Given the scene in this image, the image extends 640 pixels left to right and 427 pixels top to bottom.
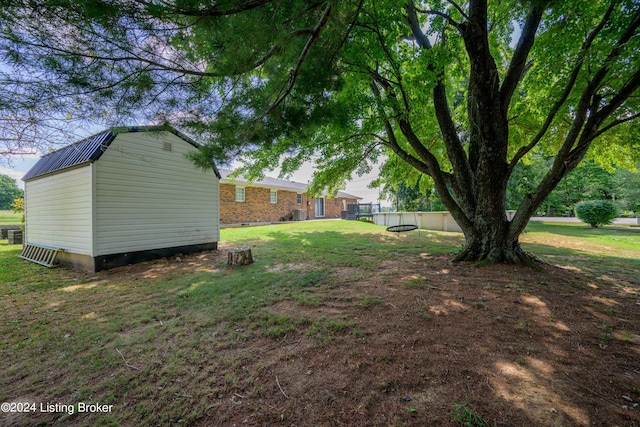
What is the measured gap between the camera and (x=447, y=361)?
2.07m

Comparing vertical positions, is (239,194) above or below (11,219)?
above

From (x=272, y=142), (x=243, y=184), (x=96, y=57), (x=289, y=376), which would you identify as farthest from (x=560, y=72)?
(x=243, y=184)

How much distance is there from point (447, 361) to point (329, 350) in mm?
1036

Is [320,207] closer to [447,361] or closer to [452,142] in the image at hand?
[452,142]

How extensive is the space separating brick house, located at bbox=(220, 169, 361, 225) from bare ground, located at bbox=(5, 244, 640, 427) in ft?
31.0

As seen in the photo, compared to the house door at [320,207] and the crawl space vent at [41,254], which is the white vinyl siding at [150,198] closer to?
the crawl space vent at [41,254]

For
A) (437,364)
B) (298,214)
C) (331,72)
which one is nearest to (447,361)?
(437,364)

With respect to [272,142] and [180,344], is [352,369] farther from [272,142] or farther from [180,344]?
[272,142]

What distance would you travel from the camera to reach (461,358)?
2104mm

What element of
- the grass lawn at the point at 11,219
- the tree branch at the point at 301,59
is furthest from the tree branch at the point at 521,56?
the grass lawn at the point at 11,219

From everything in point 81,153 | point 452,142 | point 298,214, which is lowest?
point 298,214

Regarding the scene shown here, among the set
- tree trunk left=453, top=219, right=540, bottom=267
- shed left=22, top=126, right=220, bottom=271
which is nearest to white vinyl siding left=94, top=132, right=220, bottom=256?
shed left=22, top=126, right=220, bottom=271

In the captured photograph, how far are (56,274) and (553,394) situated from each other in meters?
8.41

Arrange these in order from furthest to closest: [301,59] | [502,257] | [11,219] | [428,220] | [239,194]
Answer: [11,219] < [239,194] < [428,220] < [502,257] < [301,59]
